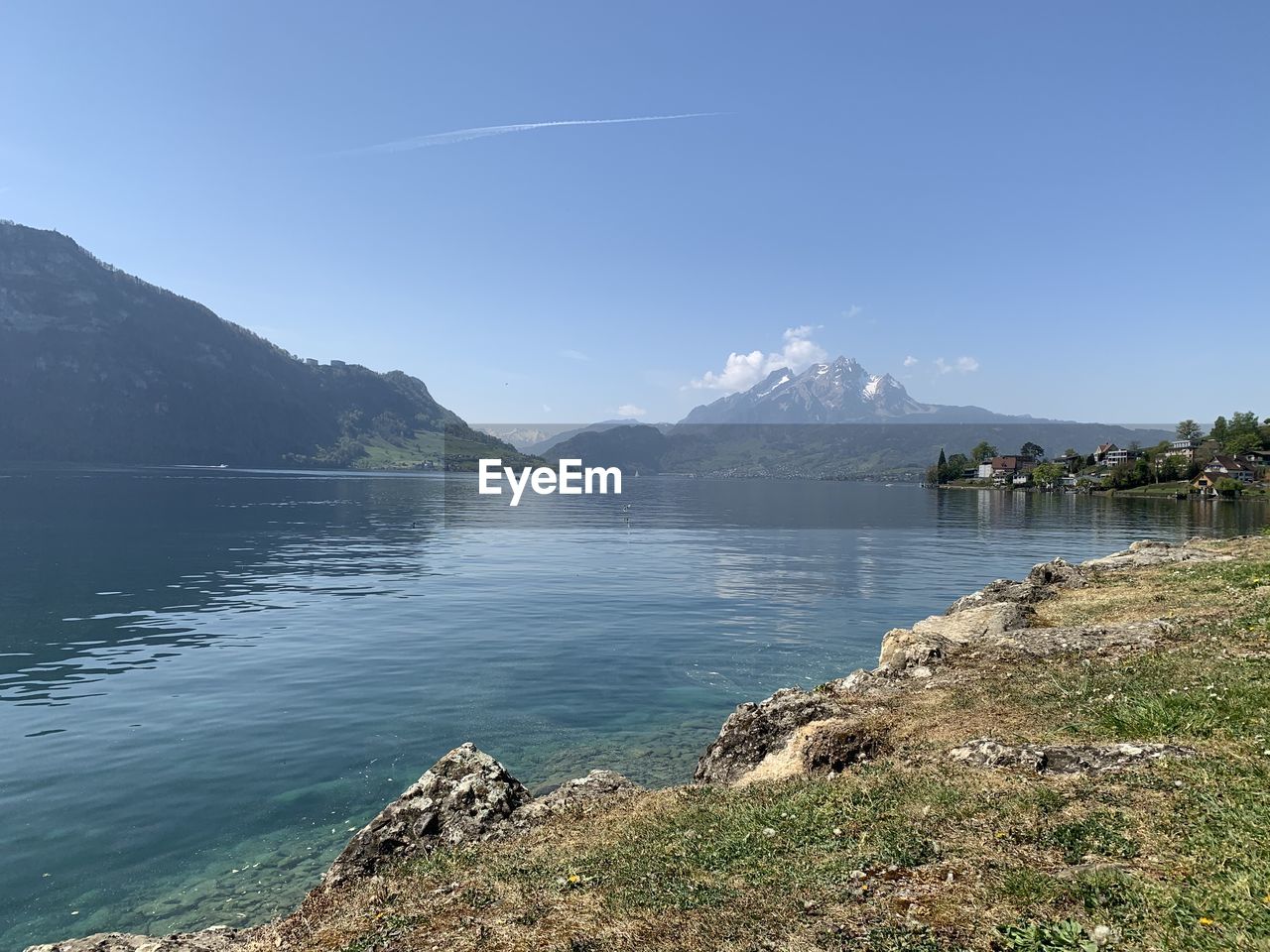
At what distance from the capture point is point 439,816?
14102 millimetres

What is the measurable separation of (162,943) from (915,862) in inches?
450

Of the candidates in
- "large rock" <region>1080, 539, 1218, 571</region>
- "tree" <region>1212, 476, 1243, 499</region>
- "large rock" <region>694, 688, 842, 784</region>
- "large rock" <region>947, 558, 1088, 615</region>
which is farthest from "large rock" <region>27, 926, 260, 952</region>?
"tree" <region>1212, 476, 1243, 499</region>

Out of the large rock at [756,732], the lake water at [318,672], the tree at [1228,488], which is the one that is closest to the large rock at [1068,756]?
the large rock at [756,732]

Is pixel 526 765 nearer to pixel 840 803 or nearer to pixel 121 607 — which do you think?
pixel 840 803

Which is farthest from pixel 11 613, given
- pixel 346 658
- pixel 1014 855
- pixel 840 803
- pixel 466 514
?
pixel 466 514

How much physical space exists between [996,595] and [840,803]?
28.1 m

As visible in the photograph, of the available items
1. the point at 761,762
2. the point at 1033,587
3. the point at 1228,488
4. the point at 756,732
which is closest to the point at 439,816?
the point at 761,762

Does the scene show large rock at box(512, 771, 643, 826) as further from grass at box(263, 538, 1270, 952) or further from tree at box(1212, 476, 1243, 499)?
tree at box(1212, 476, 1243, 499)

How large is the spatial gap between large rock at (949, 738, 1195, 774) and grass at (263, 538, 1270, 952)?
1.53 ft

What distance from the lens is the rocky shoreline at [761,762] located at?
12031 millimetres

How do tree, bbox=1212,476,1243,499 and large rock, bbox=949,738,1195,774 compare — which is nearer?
large rock, bbox=949,738,1195,774

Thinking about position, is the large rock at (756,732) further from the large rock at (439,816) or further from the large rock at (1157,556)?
the large rock at (1157,556)

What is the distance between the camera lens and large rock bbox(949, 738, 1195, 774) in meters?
12.0

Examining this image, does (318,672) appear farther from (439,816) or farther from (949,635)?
(949,635)
